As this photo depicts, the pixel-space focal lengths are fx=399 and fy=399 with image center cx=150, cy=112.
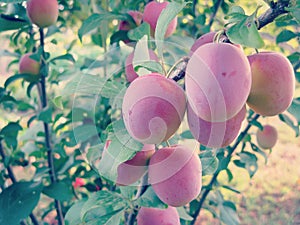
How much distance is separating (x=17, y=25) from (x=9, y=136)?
0.35 meters

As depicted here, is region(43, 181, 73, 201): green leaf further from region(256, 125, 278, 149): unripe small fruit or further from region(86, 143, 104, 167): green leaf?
region(256, 125, 278, 149): unripe small fruit

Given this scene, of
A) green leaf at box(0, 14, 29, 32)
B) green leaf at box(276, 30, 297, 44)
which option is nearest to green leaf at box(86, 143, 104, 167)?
green leaf at box(0, 14, 29, 32)

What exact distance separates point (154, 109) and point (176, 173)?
16 cm

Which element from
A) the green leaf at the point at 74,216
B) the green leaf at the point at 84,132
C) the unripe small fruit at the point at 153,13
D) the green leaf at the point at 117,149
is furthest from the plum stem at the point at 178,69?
the green leaf at the point at 84,132

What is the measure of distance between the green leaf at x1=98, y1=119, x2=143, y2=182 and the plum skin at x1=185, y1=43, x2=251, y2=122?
0.42 ft

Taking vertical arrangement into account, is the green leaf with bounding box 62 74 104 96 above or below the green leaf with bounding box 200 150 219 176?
above

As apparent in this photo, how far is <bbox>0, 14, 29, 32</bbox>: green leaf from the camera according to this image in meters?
1.12

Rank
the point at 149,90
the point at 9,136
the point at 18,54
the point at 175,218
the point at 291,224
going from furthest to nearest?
the point at 291,224 < the point at 18,54 < the point at 9,136 < the point at 175,218 < the point at 149,90

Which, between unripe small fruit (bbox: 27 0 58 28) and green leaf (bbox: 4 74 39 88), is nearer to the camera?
unripe small fruit (bbox: 27 0 58 28)

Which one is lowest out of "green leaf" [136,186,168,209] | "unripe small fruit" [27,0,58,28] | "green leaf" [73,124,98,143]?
"green leaf" [73,124,98,143]

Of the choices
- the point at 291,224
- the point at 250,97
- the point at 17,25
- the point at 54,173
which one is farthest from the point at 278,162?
the point at 250,97

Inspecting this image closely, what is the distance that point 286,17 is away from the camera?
2.42 feet

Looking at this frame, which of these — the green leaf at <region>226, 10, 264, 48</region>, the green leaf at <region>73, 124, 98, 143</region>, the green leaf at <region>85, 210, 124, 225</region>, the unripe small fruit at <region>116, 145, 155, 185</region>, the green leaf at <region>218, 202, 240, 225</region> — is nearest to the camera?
the green leaf at <region>226, 10, 264, 48</region>

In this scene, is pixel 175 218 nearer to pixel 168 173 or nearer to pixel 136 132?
pixel 168 173
